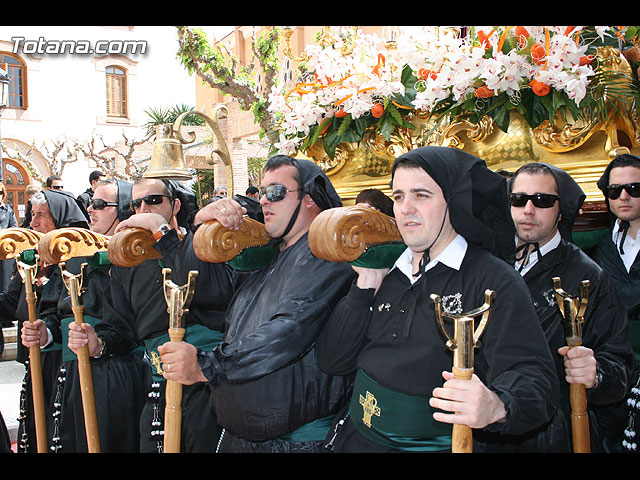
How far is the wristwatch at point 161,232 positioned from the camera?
3.36 m

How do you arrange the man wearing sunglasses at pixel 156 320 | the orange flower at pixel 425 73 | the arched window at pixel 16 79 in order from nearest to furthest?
the orange flower at pixel 425 73
the man wearing sunglasses at pixel 156 320
the arched window at pixel 16 79

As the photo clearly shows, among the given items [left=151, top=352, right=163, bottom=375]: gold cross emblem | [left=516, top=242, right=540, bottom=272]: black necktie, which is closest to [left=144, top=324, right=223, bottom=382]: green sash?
[left=151, top=352, right=163, bottom=375]: gold cross emblem

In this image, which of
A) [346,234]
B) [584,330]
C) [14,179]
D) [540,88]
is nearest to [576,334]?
[584,330]

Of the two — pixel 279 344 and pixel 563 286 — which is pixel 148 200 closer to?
pixel 279 344

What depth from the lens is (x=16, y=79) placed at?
2441 cm

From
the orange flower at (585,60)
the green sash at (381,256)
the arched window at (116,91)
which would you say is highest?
the arched window at (116,91)

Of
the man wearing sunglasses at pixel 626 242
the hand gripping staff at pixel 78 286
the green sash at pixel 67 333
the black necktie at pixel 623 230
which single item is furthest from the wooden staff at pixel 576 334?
the green sash at pixel 67 333

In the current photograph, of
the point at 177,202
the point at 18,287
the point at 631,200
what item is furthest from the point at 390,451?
the point at 18,287

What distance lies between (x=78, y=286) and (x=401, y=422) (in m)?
2.41

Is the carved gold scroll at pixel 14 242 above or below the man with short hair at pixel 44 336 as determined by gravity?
above

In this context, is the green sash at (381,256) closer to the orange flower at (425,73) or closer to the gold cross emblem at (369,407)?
the gold cross emblem at (369,407)

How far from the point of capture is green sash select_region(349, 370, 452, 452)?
194cm

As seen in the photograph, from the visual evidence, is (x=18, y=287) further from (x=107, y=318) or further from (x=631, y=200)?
(x=631, y=200)
